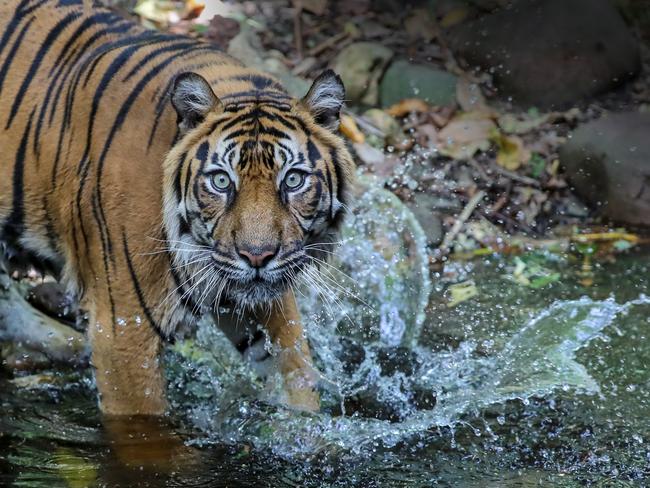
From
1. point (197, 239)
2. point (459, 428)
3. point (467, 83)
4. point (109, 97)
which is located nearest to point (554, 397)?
point (459, 428)

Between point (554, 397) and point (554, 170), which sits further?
point (554, 170)

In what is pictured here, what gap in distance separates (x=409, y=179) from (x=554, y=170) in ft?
2.70

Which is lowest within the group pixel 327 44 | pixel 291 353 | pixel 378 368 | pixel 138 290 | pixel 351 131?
pixel 378 368

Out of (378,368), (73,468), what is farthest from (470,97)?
(73,468)

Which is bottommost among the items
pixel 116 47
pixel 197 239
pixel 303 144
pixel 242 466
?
pixel 242 466

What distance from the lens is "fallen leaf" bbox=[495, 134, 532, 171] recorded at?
5671 millimetres

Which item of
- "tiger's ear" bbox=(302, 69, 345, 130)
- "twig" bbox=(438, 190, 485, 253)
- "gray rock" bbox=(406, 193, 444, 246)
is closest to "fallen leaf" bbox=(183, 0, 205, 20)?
"gray rock" bbox=(406, 193, 444, 246)

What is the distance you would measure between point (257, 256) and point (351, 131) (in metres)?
2.81

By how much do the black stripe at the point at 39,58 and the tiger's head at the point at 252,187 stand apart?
31.1 inches

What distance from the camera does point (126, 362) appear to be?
329 cm

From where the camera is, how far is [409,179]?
18.2ft

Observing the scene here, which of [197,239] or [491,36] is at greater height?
[491,36]

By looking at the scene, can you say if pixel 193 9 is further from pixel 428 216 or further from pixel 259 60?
pixel 428 216

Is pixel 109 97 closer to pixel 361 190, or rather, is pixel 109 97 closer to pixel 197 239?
pixel 197 239
